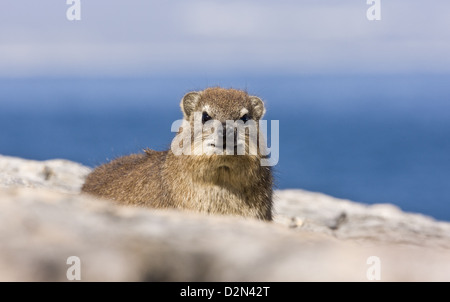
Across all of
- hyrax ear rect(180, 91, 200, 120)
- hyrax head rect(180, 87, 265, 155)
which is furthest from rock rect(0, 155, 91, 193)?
hyrax head rect(180, 87, 265, 155)

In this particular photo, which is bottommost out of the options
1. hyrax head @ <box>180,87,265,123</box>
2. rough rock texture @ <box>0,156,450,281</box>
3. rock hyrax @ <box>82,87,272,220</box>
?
rough rock texture @ <box>0,156,450,281</box>

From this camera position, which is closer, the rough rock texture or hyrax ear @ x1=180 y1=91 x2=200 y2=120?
the rough rock texture

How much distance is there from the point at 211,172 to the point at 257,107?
6.06 ft

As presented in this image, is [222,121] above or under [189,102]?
under

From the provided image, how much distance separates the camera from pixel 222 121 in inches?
361

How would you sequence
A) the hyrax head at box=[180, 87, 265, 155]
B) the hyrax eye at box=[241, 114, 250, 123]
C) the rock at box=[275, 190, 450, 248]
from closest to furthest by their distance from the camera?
the hyrax head at box=[180, 87, 265, 155] < the hyrax eye at box=[241, 114, 250, 123] < the rock at box=[275, 190, 450, 248]

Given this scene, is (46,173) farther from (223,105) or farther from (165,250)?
(165,250)

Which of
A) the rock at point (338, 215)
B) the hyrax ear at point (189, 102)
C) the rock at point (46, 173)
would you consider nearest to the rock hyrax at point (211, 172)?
the hyrax ear at point (189, 102)

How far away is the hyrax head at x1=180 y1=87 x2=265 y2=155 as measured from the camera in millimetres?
8930

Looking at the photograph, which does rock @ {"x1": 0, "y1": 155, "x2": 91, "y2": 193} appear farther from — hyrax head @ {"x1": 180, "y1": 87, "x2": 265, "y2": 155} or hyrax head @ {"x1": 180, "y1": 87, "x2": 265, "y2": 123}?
hyrax head @ {"x1": 180, "y1": 87, "x2": 265, "y2": 155}

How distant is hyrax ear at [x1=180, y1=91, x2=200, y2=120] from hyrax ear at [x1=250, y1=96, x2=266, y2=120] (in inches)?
37.4

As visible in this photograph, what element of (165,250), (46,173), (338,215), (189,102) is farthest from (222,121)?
(46,173)

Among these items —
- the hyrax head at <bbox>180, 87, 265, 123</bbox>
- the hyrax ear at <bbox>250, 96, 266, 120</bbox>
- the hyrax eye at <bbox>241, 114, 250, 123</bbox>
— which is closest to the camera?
the hyrax head at <bbox>180, 87, 265, 123</bbox>
